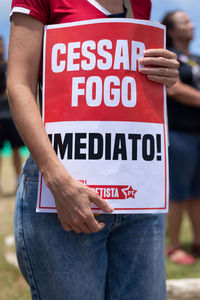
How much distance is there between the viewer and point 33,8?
106 centimetres

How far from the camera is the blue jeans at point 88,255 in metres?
1.10

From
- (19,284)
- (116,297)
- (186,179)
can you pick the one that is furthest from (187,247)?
(116,297)

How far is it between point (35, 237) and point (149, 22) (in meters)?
0.65

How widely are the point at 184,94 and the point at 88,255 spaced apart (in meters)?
1.82

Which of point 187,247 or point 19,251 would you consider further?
point 187,247

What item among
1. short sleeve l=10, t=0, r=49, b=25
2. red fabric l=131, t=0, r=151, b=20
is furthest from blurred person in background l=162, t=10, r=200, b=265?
short sleeve l=10, t=0, r=49, b=25

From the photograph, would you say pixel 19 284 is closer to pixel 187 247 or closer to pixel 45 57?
pixel 187 247

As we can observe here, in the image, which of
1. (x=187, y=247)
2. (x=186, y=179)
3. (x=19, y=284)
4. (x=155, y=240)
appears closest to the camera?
(x=155, y=240)

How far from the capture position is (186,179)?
2908 mm

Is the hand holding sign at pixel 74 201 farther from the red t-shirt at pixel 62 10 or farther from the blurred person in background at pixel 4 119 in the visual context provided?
the blurred person in background at pixel 4 119

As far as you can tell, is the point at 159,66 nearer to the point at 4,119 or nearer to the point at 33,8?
the point at 33,8

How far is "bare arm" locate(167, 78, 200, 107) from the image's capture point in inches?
106

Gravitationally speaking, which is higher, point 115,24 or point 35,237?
point 115,24

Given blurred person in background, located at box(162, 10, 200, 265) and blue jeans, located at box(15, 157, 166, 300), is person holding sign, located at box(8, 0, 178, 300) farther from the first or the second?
blurred person in background, located at box(162, 10, 200, 265)
